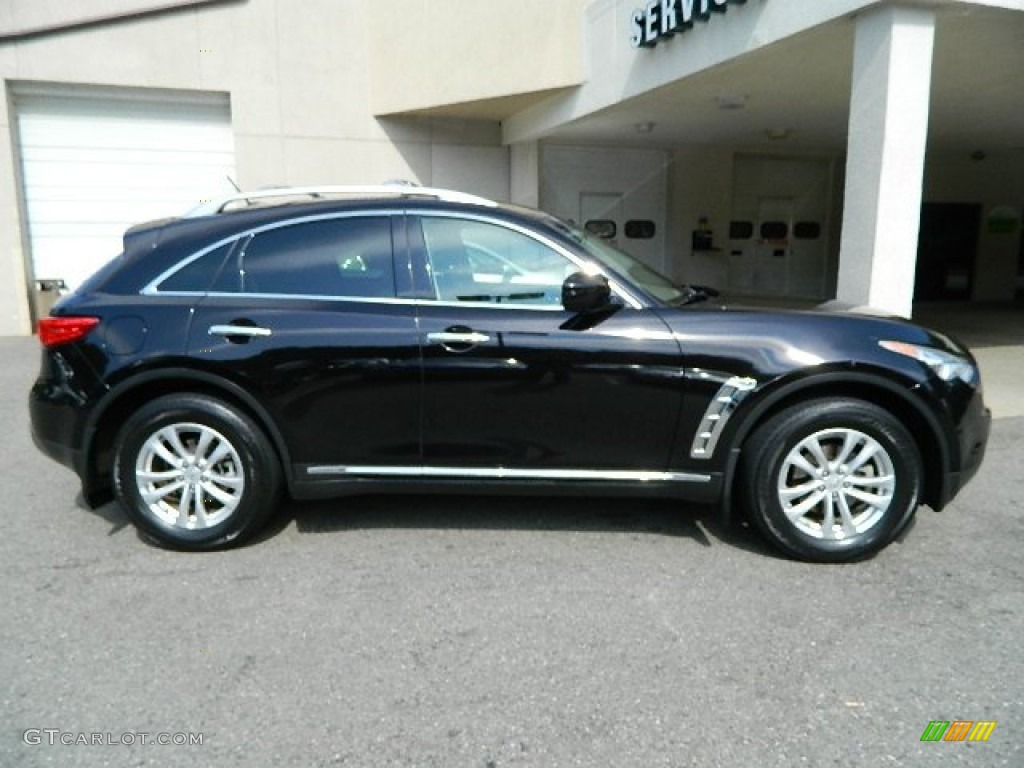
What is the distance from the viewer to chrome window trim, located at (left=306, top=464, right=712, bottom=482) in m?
3.52

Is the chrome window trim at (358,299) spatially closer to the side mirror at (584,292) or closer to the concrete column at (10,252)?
the side mirror at (584,292)

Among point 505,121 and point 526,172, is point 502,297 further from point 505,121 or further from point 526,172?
point 505,121

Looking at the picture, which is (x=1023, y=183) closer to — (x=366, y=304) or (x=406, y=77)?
(x=406, y=77)

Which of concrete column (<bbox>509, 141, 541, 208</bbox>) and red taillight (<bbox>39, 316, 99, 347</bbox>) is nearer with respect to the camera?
red taillight (<bbox>39, 316, 99, 347</bbox>)

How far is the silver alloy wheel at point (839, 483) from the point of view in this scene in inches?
135

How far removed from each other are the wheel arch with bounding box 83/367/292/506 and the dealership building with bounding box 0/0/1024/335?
557 cm

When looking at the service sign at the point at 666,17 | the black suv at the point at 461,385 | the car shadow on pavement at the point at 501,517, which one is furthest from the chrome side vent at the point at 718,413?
the service sign at the point at 666,17

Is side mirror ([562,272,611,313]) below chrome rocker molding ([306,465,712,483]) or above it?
above

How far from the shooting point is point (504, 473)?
11.6 feet

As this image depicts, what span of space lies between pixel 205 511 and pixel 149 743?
148 centimetres

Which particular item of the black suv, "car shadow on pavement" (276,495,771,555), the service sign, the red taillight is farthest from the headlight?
the service sign

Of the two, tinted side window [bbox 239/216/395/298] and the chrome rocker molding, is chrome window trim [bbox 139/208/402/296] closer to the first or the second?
tinted side window [bbox 239/216/395/298]

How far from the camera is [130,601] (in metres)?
3.15

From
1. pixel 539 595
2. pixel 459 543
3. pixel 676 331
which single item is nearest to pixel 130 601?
pixel 459 543
